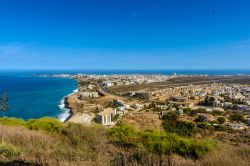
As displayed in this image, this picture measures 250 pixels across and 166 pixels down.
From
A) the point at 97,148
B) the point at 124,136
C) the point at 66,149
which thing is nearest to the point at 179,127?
the point at 124,136

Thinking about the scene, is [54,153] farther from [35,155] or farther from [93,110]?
[93,110]

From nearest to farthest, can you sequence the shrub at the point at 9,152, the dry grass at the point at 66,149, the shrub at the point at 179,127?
the dry grass at the point at 66,149, the shrub at the point at 9,152, the shrub at the point at 179,127

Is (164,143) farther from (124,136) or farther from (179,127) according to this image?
(179,127)

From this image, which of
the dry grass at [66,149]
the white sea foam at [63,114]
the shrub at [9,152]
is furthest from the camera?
the white sea foam at [63,114]

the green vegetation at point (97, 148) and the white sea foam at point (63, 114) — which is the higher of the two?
the green vegetation at point (97, 148)

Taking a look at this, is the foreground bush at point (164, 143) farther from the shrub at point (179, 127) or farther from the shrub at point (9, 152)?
the shrub at point (179, 127)

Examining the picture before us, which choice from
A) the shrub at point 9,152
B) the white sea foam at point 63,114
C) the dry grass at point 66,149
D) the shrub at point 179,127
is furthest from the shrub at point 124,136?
the white sea foam at point 63,114

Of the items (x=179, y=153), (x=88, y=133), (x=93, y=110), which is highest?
(x=88, y=133)

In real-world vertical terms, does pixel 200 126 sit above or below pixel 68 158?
below

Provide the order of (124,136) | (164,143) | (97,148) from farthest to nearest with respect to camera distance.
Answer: (124,136)
(164,143)
(97,148)

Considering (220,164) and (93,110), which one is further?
(93,110)

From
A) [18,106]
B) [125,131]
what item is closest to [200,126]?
[125,131]
